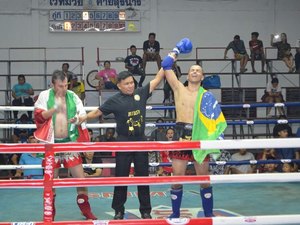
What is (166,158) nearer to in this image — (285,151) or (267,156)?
(267,156)

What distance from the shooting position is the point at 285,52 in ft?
44.7

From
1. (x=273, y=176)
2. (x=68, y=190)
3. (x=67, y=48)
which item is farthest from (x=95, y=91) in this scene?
(x=273, y=176)

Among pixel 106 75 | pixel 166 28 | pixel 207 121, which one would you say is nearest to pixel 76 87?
pixel 106 75

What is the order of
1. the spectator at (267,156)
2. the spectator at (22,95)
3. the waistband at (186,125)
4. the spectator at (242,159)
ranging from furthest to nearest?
the spectator at (22,95)
the spectator at (242,159)
the spectator at (267,156)
the waistband at (186,125)

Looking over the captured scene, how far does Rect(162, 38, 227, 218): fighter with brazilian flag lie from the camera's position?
4436 mm

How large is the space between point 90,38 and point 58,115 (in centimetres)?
979

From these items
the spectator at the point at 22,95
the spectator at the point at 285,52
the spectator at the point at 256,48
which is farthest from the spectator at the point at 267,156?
the spectator at the point at 22,95

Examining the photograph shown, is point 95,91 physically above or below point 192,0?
below

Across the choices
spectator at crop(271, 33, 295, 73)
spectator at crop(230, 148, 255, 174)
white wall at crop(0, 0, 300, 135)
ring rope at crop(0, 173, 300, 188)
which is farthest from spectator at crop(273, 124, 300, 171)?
ring rope at crop(0, 173, 300, 188)

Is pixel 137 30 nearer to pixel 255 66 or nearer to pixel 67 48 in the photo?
pixel 67 48

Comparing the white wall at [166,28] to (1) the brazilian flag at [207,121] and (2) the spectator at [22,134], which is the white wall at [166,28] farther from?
(1) the brazilian flag at [207,121]

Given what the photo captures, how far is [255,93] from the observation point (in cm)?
1312

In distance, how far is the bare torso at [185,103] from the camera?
181 inches

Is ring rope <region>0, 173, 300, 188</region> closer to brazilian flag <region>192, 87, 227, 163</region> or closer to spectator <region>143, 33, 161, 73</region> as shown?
brazilian flag <region>192, 87, 227, 163</region>
